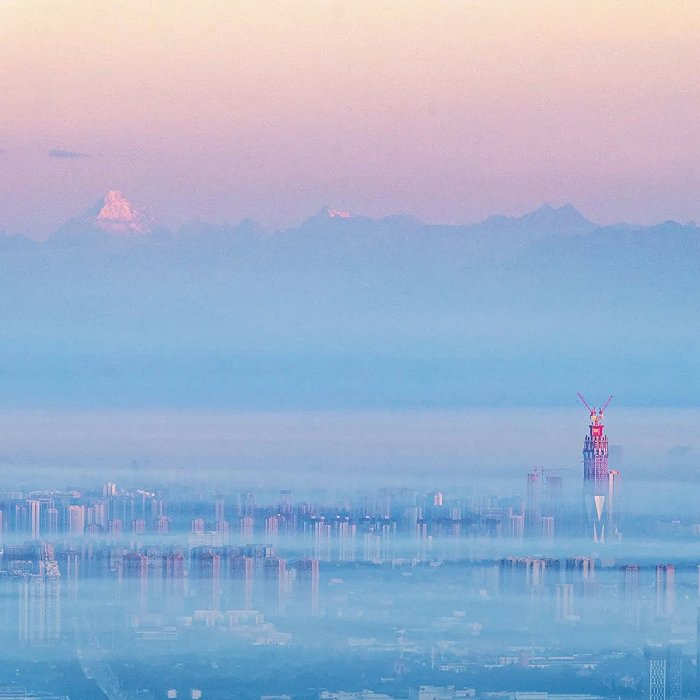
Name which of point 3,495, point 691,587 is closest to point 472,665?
point 691,587

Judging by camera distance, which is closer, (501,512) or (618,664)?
(618,664)

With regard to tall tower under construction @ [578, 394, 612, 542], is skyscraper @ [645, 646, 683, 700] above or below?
below

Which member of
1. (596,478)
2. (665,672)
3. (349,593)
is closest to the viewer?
(665,672)

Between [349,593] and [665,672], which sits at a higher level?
Result: [349,593]

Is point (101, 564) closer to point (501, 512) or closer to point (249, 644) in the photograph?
point (249, 644)

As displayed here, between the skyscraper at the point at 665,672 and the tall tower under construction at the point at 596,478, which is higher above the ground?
the tall tower under construction at the point at 596,478
